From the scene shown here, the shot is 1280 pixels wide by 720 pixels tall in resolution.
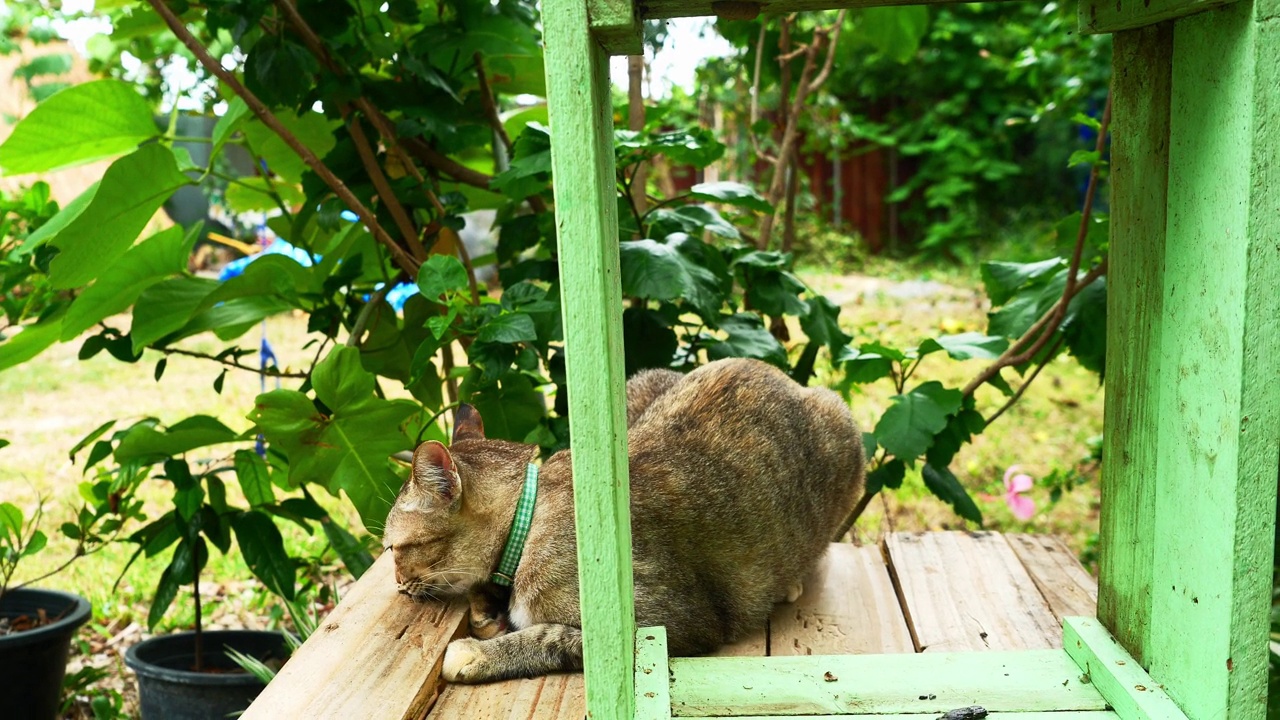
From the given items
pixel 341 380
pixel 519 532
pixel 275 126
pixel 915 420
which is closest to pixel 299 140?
pixel 275 126

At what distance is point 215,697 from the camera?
278 centimetres

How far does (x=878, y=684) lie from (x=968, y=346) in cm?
123

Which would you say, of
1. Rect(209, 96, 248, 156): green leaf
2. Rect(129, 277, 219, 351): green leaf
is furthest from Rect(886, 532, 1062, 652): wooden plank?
Rect(209, 96, 248, 156): green leaf

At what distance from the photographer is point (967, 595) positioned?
235 centimetres

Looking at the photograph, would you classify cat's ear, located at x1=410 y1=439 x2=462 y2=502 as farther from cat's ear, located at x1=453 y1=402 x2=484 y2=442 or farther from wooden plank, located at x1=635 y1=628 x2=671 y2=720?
wooden plank, located at x1=635 y1=628 x2=671 y2=720

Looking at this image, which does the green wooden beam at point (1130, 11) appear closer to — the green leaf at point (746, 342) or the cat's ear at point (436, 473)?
the cat's ear at point (436, 473)

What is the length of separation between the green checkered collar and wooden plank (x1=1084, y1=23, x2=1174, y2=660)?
3.05ft

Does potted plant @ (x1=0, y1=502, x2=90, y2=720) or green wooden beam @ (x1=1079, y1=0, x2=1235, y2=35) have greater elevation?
green wooden beam @ (x1=1079, y1=0, x2=1235, y2=35)

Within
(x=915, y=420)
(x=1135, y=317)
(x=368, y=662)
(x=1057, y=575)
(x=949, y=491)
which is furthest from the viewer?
(x=949, y=491)

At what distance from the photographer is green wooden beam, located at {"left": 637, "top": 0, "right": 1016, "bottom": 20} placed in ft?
4.54

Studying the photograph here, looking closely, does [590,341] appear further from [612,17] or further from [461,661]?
[461,661]

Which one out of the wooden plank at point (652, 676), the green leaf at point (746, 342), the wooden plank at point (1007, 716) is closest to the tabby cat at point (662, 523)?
the wooden plank at point (652, 676)

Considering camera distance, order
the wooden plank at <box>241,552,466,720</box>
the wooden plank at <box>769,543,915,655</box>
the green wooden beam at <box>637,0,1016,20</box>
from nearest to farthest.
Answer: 1. the green wooden beam at <box>637,0,1016,20</box>
2. the wooden plank at <box>241,552,466,720</box>
3. the wooden plank at <box>769,543,915,655</box>

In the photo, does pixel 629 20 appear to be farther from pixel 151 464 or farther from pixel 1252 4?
pixel 151 464
